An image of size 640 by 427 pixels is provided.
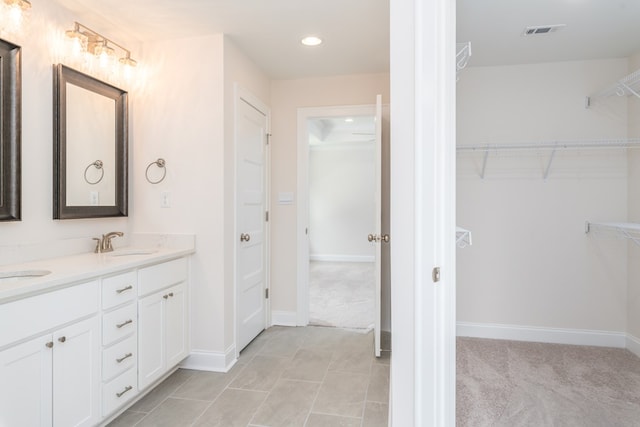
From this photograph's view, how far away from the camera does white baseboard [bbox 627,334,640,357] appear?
2.76m

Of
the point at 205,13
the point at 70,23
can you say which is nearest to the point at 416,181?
the point at 205,13

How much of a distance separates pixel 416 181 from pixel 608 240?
266 centimetres

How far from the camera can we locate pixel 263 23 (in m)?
2.40

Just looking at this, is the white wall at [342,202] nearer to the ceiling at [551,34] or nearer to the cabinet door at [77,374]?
the ceiling at [551,34]

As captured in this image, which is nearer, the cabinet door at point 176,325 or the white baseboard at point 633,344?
the cabinet door at point 176,325

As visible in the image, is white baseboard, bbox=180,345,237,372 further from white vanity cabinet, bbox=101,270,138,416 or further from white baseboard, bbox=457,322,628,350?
white baseboard, bbox=457,322,628,350

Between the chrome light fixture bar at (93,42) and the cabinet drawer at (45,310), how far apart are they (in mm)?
1466

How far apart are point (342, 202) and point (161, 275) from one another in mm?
5578

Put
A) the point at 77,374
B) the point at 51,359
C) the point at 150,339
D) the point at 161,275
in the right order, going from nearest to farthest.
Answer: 1. the point at 51,359
2. the point at 77,374
3. the point at 150,339
4. the point at 161,275

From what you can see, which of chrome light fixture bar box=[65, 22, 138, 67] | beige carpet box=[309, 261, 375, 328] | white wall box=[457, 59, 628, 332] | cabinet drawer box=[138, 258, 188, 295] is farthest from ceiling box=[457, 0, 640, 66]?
beige carpet box=[309, 261, 375, 328]

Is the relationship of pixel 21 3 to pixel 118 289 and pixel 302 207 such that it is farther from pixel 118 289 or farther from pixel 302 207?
pixel 302 207

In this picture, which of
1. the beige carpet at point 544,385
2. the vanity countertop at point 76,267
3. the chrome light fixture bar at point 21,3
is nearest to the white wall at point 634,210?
the beige carpet at point 544,385

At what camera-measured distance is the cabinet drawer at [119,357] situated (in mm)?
1805

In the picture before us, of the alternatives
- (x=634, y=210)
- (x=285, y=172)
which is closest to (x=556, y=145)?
(x=634, y=210)
